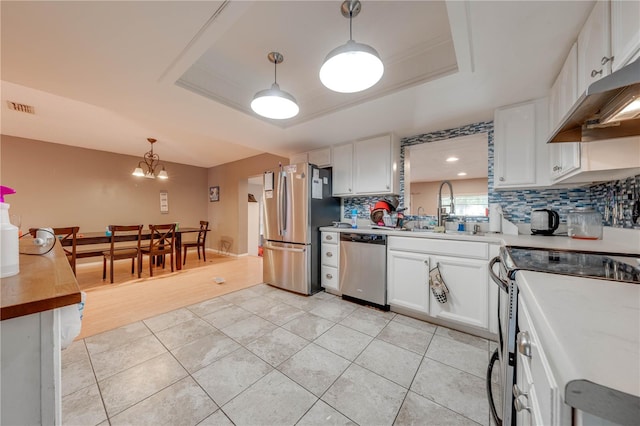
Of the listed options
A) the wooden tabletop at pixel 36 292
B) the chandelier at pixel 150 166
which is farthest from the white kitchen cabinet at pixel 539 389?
the chandelier at pixel 150 166

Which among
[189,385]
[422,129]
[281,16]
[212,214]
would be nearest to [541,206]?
[422,129]

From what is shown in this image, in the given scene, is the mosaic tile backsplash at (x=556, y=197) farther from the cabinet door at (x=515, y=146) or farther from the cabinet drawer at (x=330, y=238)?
the cabinet drawer at (x=330, y=238)

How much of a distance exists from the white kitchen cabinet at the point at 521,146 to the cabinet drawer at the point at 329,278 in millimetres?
1972

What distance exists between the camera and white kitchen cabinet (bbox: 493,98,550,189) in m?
1.93

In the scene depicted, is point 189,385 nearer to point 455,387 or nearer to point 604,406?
point 455,387

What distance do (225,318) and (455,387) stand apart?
6.60 feet

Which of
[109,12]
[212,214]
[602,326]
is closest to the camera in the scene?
[602,326]

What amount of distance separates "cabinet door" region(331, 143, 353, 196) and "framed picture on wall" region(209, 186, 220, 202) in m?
4.04

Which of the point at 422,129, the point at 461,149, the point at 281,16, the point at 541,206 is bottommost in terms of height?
the point at 541,206

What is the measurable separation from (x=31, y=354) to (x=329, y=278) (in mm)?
2623

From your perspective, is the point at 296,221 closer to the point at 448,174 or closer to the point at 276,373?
the point at 276,373

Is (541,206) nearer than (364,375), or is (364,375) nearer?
(364,375)

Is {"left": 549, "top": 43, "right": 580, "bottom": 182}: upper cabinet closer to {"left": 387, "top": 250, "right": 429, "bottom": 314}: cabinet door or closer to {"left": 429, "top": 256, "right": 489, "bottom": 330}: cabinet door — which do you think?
{"left": 429, "top": 256, "right": 489, "bottom": 330}: cabinet door

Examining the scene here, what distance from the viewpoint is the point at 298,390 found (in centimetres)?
140
